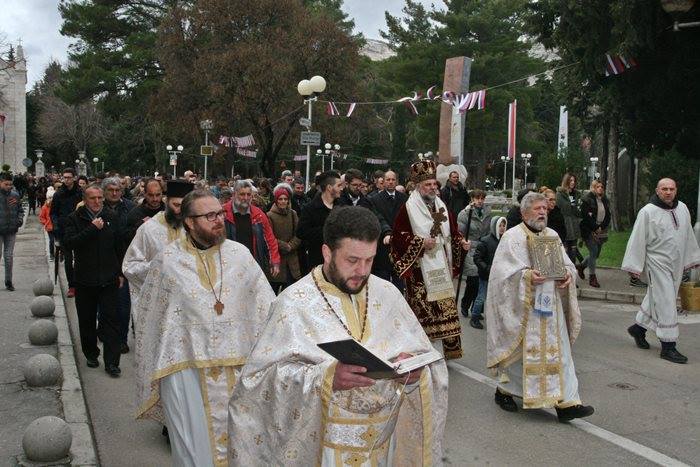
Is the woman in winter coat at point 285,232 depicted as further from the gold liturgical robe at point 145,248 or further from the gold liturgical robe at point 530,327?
the gold liturgical robe at point 530,327

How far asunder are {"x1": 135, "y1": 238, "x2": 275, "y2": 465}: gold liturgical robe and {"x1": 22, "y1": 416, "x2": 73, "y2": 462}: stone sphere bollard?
1135 millimetres

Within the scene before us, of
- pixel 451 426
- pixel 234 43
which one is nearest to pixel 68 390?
pixel 451 426

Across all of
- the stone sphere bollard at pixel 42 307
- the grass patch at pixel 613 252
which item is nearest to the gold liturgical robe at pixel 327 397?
the stone sphere bollard at pixel 42 307

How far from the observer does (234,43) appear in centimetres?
3753

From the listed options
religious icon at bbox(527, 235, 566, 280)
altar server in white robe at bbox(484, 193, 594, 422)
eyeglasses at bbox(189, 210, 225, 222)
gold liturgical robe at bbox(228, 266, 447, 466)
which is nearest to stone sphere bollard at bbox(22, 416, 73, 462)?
eyeglasses at bbox(189, 210, 225, 222)

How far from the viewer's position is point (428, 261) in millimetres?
8055

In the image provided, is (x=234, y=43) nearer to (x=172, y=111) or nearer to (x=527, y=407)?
(x=172, y=111)

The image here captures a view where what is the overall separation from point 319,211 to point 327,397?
6412mm

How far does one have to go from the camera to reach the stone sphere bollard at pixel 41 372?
23.6 ft

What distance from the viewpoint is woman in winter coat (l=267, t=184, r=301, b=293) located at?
1028 centimetres

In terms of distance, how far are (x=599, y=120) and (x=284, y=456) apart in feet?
94.6

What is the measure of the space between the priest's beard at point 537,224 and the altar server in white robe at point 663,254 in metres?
2.66

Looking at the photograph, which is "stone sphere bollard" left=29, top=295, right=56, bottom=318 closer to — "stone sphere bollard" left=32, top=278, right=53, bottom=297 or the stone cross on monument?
"stone sphere bollard" left=32, top=278, right=53, bottom=297

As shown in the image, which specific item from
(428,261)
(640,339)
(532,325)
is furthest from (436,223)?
(640,339)
